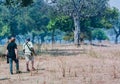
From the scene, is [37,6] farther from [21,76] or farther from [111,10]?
[21,76]

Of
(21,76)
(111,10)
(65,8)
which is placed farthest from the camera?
(111,10)

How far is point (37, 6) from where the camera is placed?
115m

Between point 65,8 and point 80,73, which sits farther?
point 65,8

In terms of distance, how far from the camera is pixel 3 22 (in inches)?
4188

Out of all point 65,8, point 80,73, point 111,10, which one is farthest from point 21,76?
point 111,10

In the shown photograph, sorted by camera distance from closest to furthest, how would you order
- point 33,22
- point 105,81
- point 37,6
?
1. point 105,81
2. point 33,22
3. point 37,6

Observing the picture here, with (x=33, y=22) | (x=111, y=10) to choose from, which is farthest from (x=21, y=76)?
(x=33, y=22)

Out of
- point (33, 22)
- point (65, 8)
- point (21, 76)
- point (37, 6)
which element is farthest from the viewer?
point (37, 6)

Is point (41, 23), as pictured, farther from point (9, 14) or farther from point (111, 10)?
point (111, 10)

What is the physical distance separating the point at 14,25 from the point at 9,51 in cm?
8910

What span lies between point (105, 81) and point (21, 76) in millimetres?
4393

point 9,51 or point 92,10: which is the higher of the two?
point 92,10

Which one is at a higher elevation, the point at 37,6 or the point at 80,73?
the point at 37,6

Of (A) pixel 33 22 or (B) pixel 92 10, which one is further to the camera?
(A) pixel 33 22
